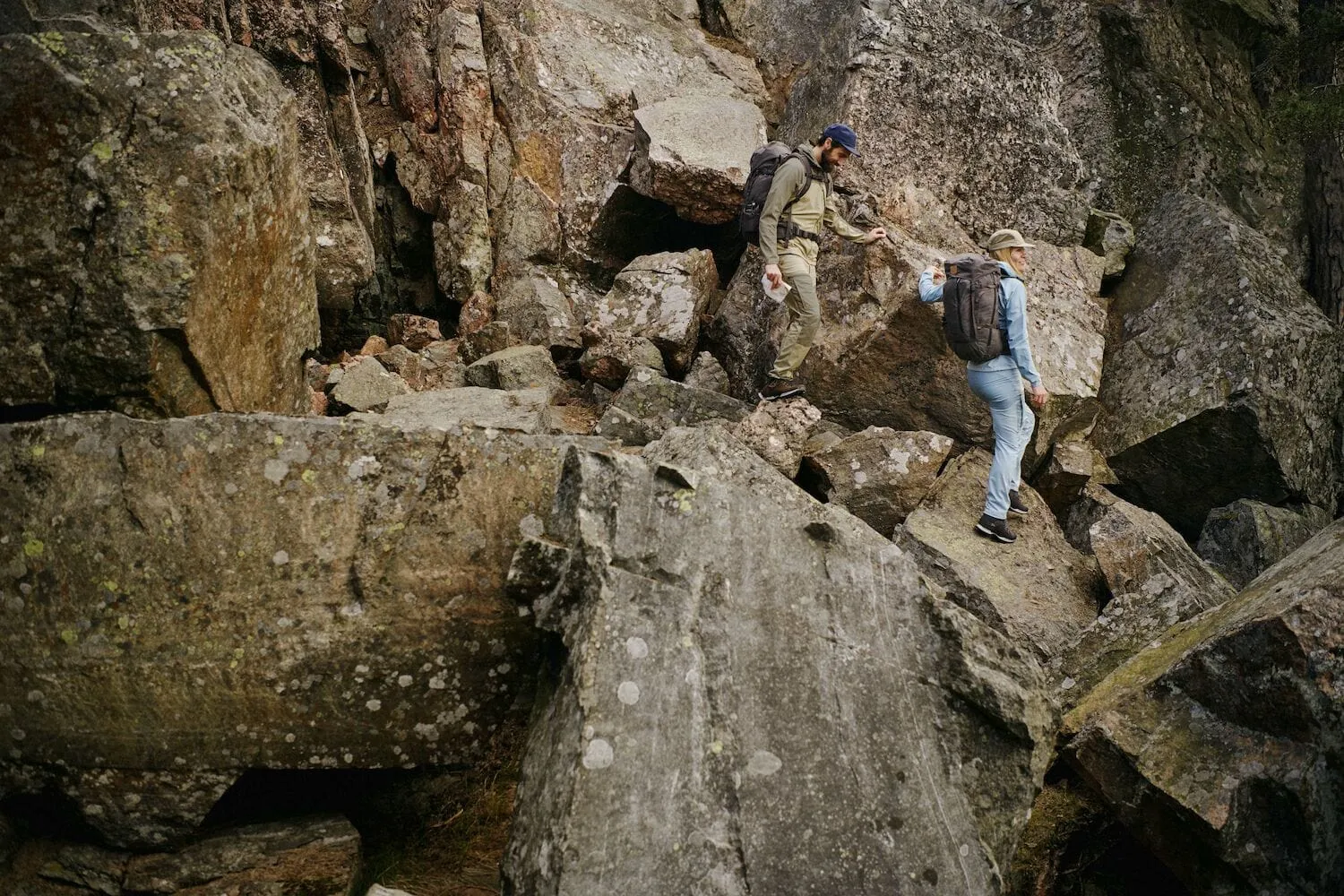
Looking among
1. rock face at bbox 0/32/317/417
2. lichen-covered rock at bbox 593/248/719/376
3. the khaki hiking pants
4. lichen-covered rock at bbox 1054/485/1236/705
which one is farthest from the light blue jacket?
rock face at bbox 0/32/317/417

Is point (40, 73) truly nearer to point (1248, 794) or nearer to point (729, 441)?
point (729, 441)

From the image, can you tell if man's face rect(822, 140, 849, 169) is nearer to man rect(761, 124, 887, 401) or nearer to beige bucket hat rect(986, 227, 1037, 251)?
man rect(761, 124, 887, 401)

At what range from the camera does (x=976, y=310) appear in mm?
9117

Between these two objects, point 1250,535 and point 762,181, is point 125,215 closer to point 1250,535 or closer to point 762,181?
point 762,181

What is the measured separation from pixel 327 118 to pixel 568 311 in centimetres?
497

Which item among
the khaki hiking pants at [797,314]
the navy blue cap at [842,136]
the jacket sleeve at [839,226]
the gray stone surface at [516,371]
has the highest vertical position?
the navy blue cap at [842,136]

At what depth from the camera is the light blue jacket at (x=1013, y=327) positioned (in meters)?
9.12

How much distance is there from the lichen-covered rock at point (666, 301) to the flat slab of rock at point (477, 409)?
217 centimetres

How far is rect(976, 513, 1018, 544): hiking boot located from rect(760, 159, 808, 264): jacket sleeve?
3666 millimetres

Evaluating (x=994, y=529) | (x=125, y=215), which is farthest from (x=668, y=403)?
(x=125, y=215)

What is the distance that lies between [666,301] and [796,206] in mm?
2747

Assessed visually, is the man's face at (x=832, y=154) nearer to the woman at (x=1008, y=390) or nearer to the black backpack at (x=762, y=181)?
the black backpack at (x=762, y=181)

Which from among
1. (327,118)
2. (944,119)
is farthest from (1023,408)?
(327,118)

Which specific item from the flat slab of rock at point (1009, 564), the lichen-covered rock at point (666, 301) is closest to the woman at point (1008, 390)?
the flat slab of rock at point (1009, 564)
